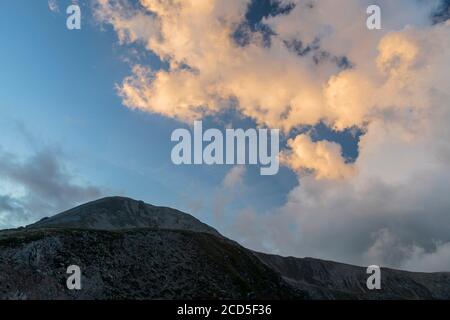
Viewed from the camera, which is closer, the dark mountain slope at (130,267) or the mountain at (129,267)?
the dark mountain slope at (130,267)

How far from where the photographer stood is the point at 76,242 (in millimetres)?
62844

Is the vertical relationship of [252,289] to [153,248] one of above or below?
below

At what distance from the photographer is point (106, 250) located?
64.5 meters

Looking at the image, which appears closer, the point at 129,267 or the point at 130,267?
the point at 129,267

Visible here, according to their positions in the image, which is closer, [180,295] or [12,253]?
[12,253]

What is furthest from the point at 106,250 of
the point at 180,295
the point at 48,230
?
the point at 180,295

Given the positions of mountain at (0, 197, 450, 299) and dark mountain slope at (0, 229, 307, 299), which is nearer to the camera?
dark mountain slope at (0, 229, 307, 299)
